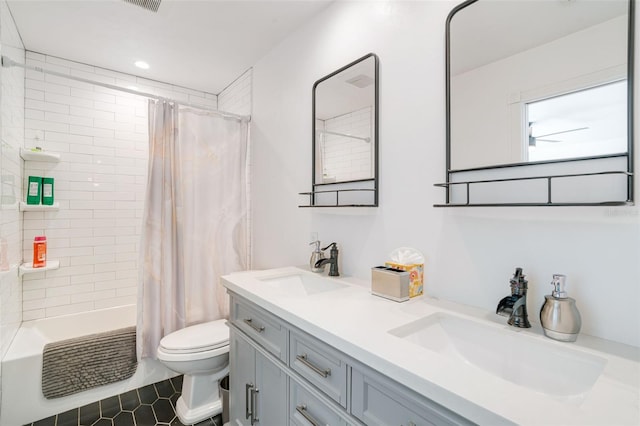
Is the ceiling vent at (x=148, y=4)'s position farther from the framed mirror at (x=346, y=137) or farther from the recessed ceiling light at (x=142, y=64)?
the framed mirror at (x=346, y=137)

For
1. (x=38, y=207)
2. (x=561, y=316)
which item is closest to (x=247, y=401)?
(x=561, y=316)

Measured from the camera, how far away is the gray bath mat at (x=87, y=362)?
1897 millimetres

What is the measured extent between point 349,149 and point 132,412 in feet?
6.94

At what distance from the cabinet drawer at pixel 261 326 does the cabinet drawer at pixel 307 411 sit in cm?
12

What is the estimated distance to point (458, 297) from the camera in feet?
3.94

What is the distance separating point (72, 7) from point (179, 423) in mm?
2643

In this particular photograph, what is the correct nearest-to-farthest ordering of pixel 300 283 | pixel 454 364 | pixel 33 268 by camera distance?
pixel 454 364, pixel 300 283, pixel 33 268

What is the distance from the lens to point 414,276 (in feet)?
4.10

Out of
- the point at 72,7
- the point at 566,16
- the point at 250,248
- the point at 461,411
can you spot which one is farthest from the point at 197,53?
the point at 461,411

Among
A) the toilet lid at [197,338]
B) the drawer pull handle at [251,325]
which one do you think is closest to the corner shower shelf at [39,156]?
the toilet lid at [197,338]

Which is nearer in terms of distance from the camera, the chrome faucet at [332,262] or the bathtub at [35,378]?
the chrome faucet at [332,262]

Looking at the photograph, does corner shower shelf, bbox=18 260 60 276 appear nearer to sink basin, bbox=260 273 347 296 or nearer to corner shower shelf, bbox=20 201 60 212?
corner shower shelf, bbox=20 201 60 212

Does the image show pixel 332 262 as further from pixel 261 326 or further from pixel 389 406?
pixel 389 406

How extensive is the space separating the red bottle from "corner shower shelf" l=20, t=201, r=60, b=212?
9.0 inches
